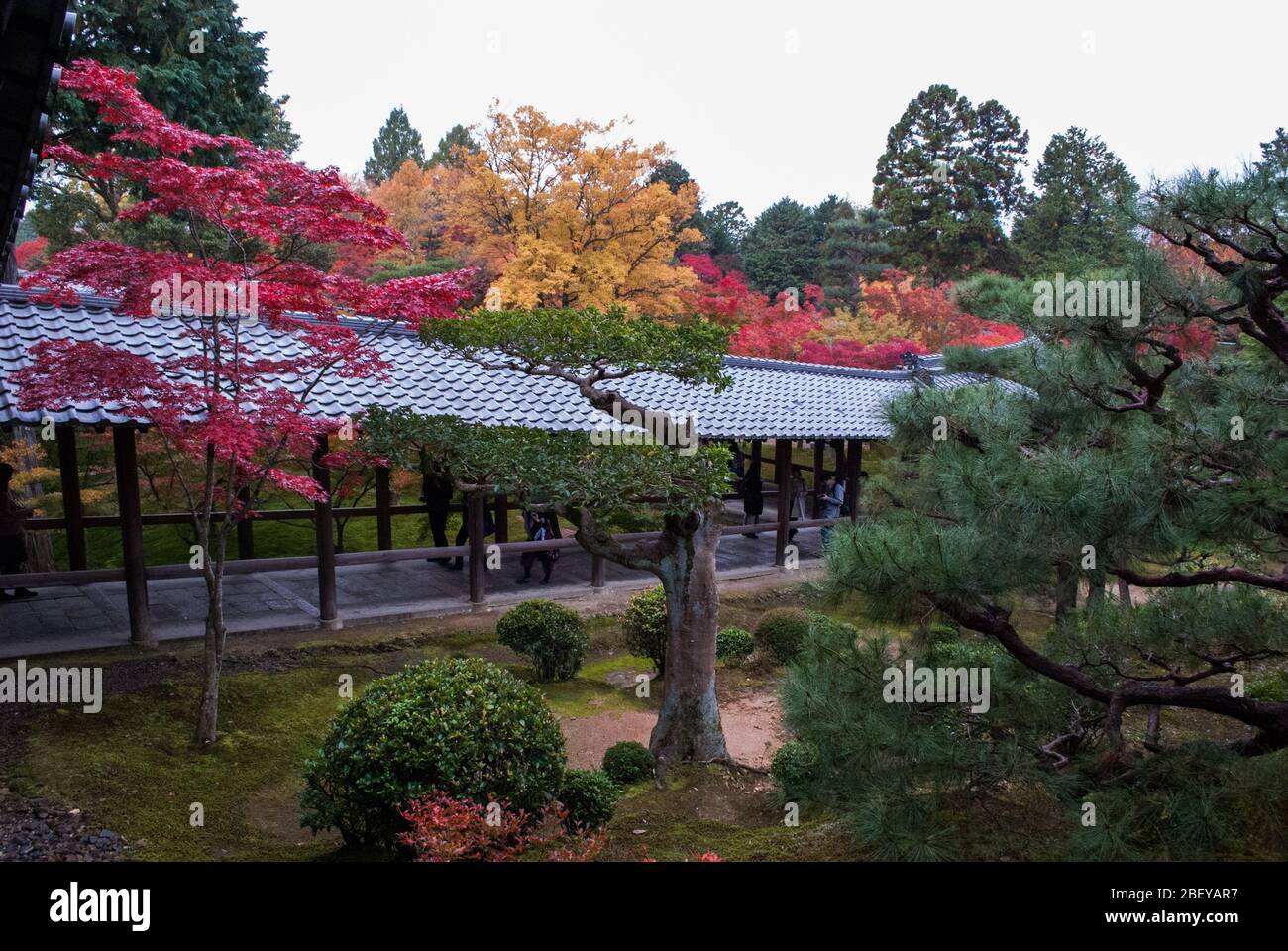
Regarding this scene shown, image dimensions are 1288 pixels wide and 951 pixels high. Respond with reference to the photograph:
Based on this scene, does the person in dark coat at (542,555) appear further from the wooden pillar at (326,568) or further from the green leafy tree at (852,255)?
the green leafy tree at (852,255)

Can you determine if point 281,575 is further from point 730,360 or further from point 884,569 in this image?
point 884,569

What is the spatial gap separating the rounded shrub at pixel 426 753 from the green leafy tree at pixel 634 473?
5.75 feet

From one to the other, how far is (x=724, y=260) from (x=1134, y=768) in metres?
36.3

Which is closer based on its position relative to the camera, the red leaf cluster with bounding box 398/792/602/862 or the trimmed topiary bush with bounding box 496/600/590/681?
the red leaf cluster with bounding box 398/792/602/862

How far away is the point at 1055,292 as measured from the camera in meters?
4.52

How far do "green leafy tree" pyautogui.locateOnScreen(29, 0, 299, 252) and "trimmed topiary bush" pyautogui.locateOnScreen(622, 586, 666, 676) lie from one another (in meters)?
10.2

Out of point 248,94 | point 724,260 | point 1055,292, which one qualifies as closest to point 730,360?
point 248,94

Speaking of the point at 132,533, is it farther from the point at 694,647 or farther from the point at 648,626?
the point at 694,647

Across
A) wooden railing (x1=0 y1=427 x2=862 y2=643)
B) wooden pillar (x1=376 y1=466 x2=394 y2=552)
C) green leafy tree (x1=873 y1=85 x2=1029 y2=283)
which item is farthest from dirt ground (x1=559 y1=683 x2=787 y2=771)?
green leafy tree (x1=873 y1=85 x2=1029 y2=283)

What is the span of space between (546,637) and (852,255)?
29.6 metres

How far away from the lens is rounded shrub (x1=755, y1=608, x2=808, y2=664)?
34.8 ft

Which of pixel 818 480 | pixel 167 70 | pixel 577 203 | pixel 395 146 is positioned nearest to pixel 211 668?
pixel 167 70

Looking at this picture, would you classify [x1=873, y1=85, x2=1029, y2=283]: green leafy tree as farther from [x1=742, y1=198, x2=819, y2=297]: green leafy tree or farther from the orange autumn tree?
the orange autumn tree

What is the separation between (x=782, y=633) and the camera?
10664mm
